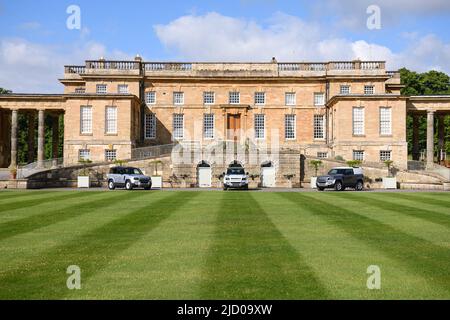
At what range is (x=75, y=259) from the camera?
10.9 m

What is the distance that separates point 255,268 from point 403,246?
13.6ft

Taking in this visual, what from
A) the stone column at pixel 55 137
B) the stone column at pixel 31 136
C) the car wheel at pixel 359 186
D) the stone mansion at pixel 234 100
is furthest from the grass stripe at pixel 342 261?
the stone column at pixel 55 137

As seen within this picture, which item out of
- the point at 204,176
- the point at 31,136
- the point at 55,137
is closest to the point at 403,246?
the point at 204,176

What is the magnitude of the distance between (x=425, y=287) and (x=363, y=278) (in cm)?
100

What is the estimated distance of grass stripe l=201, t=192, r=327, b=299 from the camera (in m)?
8.27

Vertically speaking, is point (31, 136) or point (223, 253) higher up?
point (31, 136)

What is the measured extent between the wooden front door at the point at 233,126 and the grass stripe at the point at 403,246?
41.5 metres

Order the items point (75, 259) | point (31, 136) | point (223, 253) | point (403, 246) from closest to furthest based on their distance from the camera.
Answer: point (75, 259)
point (223, 253)
point (403, 246)
point (31, 136)

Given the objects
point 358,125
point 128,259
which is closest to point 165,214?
point 128,259

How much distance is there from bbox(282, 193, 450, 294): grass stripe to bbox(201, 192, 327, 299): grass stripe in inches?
76.2

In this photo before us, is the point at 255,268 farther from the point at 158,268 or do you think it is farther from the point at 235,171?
the point at 235,171

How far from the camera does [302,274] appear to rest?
31.0 feet

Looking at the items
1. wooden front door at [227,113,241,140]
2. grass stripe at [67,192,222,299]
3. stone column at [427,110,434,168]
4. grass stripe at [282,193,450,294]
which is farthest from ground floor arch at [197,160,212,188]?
grass stripe at [67,192,222,299]
